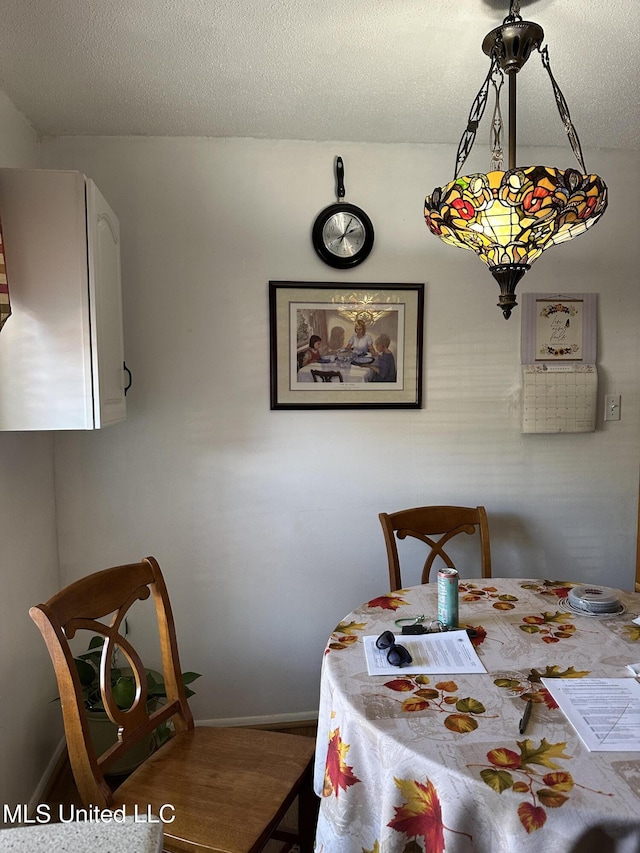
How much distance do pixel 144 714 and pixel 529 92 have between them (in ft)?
7.21

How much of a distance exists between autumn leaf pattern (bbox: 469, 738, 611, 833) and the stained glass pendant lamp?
0.96 metres

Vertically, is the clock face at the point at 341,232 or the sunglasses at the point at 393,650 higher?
the clock face at the point at 341,232

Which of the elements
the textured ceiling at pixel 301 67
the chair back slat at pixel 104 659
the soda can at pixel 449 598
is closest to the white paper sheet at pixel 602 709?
the soda can at pixel 449 598

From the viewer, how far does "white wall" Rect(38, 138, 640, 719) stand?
224cm

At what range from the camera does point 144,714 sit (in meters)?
1.50

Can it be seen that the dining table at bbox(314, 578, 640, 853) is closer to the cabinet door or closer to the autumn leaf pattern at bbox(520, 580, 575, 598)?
the autumn leaf pattern at bbox(520, 580, 575, 598)

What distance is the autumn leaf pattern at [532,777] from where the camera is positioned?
90 cm

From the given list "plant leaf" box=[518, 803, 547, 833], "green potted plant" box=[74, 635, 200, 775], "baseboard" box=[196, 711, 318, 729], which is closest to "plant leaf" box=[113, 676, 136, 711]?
"green potted plant" box=[74, 635, 200, 775]

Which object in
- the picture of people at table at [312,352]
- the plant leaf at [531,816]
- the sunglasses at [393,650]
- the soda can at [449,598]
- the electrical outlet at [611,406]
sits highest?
the picture of people at table at [312,352]

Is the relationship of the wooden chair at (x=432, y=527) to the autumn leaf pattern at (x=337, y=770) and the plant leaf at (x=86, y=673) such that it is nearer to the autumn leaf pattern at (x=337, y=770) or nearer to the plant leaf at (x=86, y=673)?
the autumn leaf pattern at (x=337, y=770)

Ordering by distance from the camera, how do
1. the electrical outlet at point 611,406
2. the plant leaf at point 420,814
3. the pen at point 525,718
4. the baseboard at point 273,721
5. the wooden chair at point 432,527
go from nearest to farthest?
the plant leaf at point 420,814 < the pen at point 525,718 < the wooden chair at point 432,527 < the baseboard at point 273,721 < the electrical outlet at point 611,406

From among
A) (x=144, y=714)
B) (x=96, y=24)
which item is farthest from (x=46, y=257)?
(x=144, y=714)

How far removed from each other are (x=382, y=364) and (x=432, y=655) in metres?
1.25

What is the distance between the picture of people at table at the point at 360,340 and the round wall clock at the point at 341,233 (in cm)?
24
